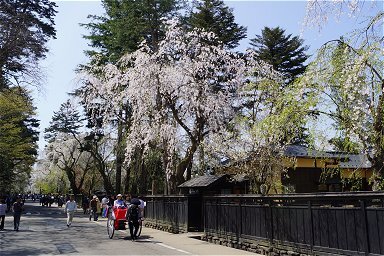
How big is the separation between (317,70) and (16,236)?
15144 mm

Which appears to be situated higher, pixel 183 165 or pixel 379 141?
pixel 183 165

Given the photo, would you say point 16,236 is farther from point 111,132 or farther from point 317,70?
point 111,132

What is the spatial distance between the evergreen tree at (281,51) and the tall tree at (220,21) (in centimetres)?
565

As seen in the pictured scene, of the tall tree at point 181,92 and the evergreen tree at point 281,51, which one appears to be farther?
the evergreen tree at point 281,51

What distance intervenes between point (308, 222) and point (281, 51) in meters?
35.8

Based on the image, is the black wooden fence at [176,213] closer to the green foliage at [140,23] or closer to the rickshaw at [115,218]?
the rickshaw at [115,218]

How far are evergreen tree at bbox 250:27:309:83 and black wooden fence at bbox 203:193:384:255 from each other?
96.8 ft

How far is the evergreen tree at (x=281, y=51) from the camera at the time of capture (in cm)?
4247

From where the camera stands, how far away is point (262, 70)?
Answer: 23.5 metres

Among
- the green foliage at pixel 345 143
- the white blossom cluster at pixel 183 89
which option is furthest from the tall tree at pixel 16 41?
the green foliage at pixel 345 143

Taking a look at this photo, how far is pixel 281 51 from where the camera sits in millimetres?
43688

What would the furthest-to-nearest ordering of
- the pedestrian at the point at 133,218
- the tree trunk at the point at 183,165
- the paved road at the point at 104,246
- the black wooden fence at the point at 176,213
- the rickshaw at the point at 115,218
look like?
the tree trunk at the point at 183,165 → the black wooden fence at the point at 176,213 → the rickshaw at the point at 115,218 → the pedestrian at the point at 133,218 → the paved road at the point at 104,246

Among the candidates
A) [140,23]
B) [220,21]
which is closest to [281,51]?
[220,21]

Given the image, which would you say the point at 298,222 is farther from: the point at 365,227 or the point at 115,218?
the point at 115,218
